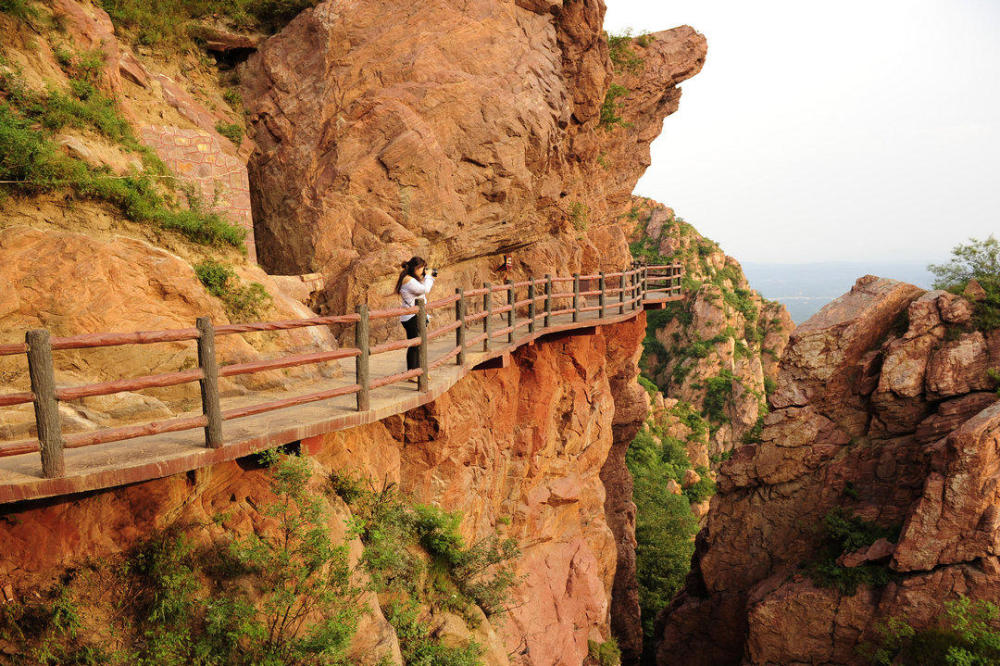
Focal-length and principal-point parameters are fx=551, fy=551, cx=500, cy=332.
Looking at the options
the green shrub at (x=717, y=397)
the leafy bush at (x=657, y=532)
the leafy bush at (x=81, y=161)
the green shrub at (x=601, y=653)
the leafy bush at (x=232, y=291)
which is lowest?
the leafy bush at (x=657, y=532)

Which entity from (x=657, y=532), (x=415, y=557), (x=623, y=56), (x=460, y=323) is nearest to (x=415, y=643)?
(x=415, y=557)

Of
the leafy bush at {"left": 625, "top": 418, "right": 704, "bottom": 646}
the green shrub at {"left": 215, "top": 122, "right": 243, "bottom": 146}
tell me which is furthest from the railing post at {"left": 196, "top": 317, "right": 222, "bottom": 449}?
the leafy bush at {"left": 625, "top": 418, "right": 704, "bottom": 646}

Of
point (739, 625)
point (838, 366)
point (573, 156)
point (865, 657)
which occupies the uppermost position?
point (573, 156)

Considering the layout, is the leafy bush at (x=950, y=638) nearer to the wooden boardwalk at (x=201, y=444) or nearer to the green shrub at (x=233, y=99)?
the wooden boardwalk at (x=201, y=444)

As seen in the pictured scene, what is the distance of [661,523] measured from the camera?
27688mm

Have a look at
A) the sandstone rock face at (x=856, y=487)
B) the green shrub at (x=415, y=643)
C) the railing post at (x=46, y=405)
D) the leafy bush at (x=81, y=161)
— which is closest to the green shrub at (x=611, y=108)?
the sandstone rock face at (x=856, y=487)

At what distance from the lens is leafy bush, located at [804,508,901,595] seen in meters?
13.7

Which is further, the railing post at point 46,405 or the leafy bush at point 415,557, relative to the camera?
the leafy bush at point 415,557

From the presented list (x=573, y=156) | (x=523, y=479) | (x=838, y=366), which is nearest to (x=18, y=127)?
(x=523, y=479)

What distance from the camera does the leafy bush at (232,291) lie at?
6852 millimetres

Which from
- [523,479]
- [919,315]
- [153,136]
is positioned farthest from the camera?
[919,315]

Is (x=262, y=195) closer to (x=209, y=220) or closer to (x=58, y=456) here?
(x=209, y=220)

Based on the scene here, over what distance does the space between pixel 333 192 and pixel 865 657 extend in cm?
1627

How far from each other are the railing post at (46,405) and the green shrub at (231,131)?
27.6ft
